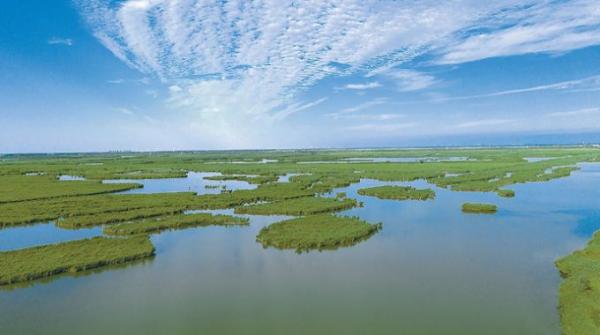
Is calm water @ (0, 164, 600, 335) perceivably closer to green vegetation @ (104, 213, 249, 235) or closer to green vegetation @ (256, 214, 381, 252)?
green vegetation @ (256, 214, 381, 252)

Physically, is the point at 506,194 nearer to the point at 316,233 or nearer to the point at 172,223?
the point at 316,233

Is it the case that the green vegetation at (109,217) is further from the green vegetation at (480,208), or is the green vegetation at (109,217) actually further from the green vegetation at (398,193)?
the green vegetation at (480,208)

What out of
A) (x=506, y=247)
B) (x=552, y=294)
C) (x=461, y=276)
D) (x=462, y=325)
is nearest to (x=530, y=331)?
(x=462, y=325)

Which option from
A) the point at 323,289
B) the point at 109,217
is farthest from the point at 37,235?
the point at 323,289

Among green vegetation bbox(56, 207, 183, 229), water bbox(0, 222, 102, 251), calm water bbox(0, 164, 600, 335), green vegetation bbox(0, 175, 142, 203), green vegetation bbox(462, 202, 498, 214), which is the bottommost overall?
calm water bbox(0, 164, 600, 335)

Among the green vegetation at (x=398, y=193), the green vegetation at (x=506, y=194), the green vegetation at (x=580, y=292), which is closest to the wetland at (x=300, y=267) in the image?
the green vegetation at (x=580, y=292)

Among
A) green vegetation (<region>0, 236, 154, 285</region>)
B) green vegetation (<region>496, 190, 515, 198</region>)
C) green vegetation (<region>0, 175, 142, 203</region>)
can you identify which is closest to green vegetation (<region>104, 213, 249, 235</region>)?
green vegetation (<region>0, 236, 154, 285</region>)
